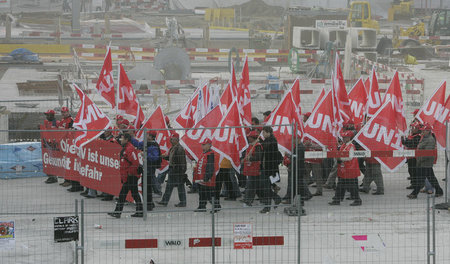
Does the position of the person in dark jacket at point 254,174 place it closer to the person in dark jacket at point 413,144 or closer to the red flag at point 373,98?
the person in dark jacket at point 413,144

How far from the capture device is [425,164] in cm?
A: 1486

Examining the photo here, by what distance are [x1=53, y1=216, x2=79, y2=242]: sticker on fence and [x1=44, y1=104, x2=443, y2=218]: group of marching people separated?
10.7ft

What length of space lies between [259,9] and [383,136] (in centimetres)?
5794

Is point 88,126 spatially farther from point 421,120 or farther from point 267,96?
point 267,96

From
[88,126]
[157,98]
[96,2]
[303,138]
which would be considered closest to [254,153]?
[303,138]

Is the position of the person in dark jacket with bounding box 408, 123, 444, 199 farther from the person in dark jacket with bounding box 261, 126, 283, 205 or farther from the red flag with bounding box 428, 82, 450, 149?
the person in dark jacket with bounding box 261, 126, 283, 205

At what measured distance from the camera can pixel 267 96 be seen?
2628cm

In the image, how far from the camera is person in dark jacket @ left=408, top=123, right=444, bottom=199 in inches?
581

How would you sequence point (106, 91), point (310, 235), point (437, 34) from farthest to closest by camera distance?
point (437, 34), point (106, 91), point (310, 235)

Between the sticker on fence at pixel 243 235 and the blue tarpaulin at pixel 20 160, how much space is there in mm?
7362

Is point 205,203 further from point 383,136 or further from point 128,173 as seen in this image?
point 383,136

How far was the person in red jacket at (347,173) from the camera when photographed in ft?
47.3

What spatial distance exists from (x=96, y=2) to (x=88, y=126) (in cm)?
5296

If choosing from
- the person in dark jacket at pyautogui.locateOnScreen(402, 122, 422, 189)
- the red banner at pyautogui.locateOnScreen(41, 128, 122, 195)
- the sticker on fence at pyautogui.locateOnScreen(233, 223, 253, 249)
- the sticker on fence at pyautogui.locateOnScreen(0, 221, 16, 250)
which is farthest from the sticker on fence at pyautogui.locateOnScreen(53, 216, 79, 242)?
the person in dark jacket at pyautogui.locateOnScreen(402, 122, 422, 189)
